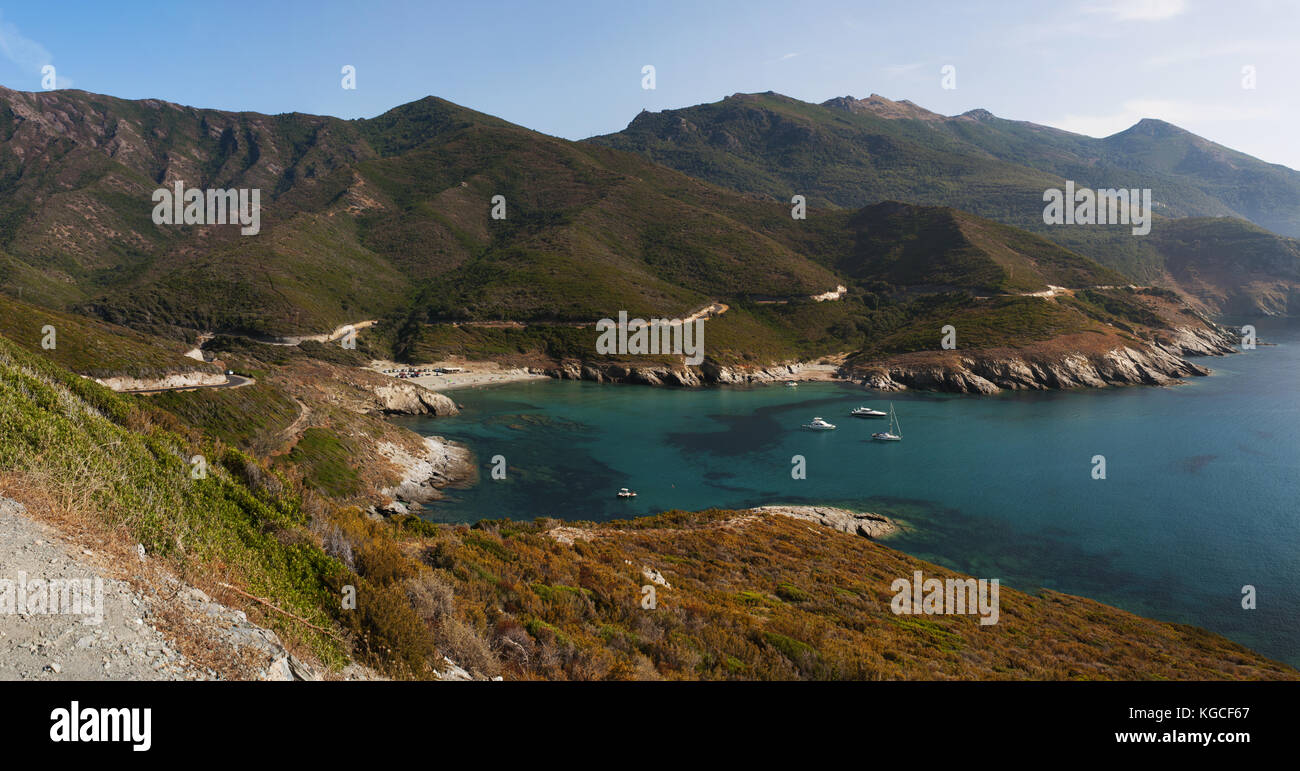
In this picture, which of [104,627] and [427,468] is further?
[427,468]

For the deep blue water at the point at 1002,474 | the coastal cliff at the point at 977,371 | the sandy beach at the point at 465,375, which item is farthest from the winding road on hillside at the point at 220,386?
the coastal cliff at the point at 977,371

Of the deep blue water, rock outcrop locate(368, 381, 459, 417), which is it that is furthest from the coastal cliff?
rock outcrop locate(368, 381, 459, 417)

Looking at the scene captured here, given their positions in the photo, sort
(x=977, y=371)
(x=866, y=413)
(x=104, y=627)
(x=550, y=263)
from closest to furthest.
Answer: (x=104, y=627)
(x=866, y=413)
(x=977, y=371)
(x=550, y=263)

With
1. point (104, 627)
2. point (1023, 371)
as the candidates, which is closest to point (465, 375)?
point (1023, 371)

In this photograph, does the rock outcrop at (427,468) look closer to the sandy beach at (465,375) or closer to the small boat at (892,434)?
the sandy beach at (465,375)

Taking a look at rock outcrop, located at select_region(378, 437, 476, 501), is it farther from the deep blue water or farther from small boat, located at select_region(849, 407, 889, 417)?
small boat, located at select_region(849, 407, 889, 417)

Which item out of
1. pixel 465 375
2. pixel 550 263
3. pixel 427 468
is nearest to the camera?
pixel 427 468

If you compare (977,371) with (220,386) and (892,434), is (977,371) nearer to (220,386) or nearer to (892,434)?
(892,434)
